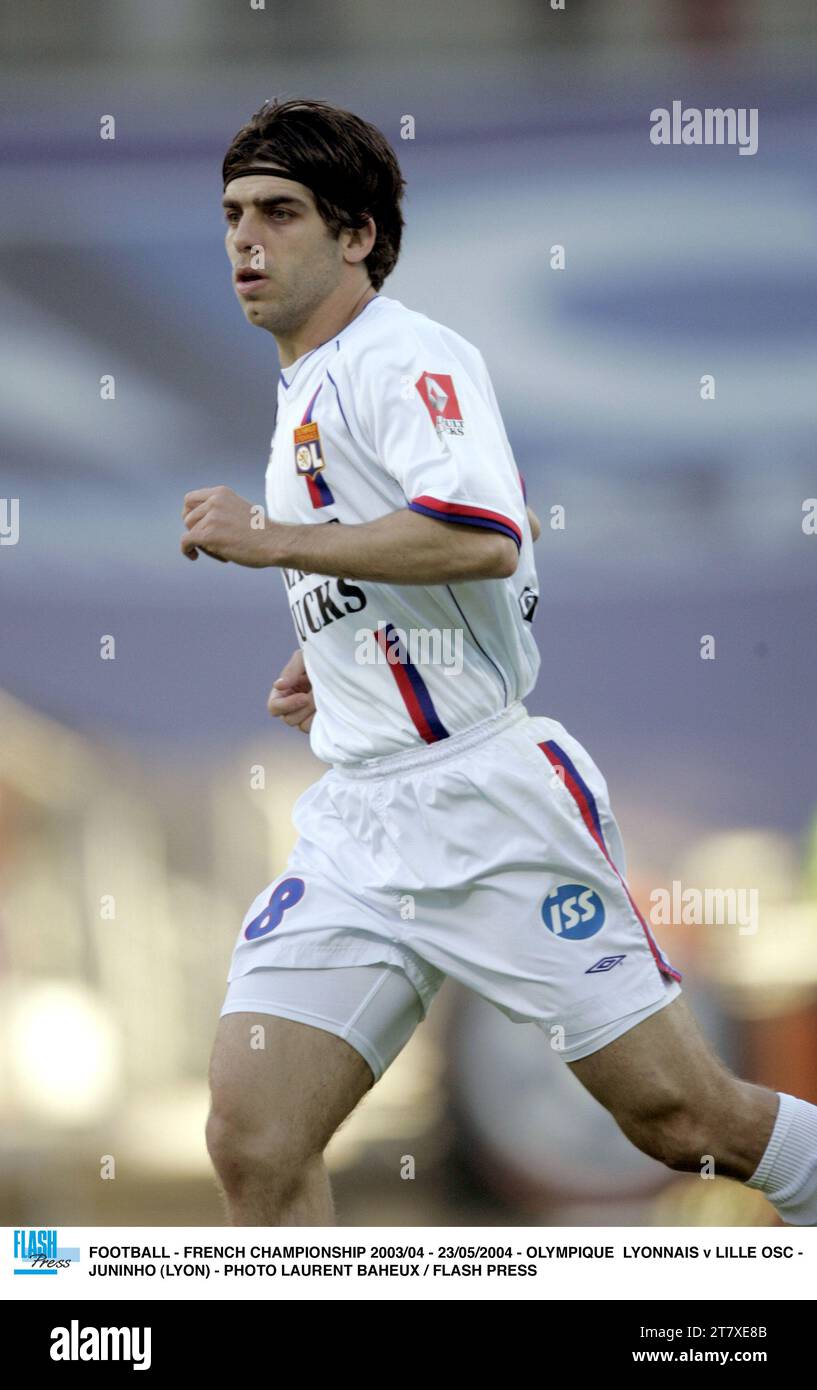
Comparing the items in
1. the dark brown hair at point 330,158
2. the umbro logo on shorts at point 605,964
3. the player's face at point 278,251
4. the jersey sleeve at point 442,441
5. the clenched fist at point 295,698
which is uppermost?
the dark brown hair at point 330,158

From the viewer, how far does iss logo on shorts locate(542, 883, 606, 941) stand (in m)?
3.07

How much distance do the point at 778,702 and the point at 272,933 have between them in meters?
1.91

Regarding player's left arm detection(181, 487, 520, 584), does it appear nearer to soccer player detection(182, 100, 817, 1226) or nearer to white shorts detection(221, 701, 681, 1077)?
soccer player detection(182, 100, 817, 1226)

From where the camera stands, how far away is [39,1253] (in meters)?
3.86

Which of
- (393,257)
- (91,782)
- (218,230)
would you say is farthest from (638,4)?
(91,782)

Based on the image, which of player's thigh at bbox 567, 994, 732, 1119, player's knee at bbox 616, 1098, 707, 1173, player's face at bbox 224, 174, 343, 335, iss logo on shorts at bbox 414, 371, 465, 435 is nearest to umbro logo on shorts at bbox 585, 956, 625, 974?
player's thigh at bbox 567, 994, 732, 1119

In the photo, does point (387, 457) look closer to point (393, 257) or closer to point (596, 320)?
point (393, 257)

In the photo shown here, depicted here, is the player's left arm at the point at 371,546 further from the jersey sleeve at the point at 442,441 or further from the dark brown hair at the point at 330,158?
the dark brown hair at the point at 330,158

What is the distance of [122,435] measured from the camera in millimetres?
4793

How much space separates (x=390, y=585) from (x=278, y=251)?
2.20 feet

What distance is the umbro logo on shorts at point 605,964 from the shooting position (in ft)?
10.0
